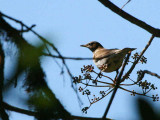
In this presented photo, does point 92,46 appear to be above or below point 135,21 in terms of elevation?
above

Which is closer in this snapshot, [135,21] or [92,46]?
[135,21]

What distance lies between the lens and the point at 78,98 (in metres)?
1.87

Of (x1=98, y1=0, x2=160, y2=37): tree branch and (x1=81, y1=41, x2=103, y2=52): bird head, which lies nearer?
(x1=98, y1=0, x2=160, y2=37): tree branch

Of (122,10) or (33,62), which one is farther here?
(122,10)

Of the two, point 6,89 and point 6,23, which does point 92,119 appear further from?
point 6,23

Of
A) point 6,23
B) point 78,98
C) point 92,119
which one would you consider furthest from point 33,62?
point 92,119

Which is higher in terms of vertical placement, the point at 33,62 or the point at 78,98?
the point at 33,62

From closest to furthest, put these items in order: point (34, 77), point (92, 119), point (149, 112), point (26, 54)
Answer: point (149, 112), point (26, 54), point (34, 77), point (92, 119)

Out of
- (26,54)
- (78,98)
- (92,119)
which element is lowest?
(92,119)

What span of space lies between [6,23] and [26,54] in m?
0.24

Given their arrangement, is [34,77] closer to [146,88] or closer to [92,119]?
[92,119]

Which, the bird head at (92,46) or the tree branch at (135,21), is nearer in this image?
the tree branch at (135,21)

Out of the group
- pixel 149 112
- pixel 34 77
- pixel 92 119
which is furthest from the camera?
pixel 92 119

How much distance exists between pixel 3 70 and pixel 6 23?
282 mm
